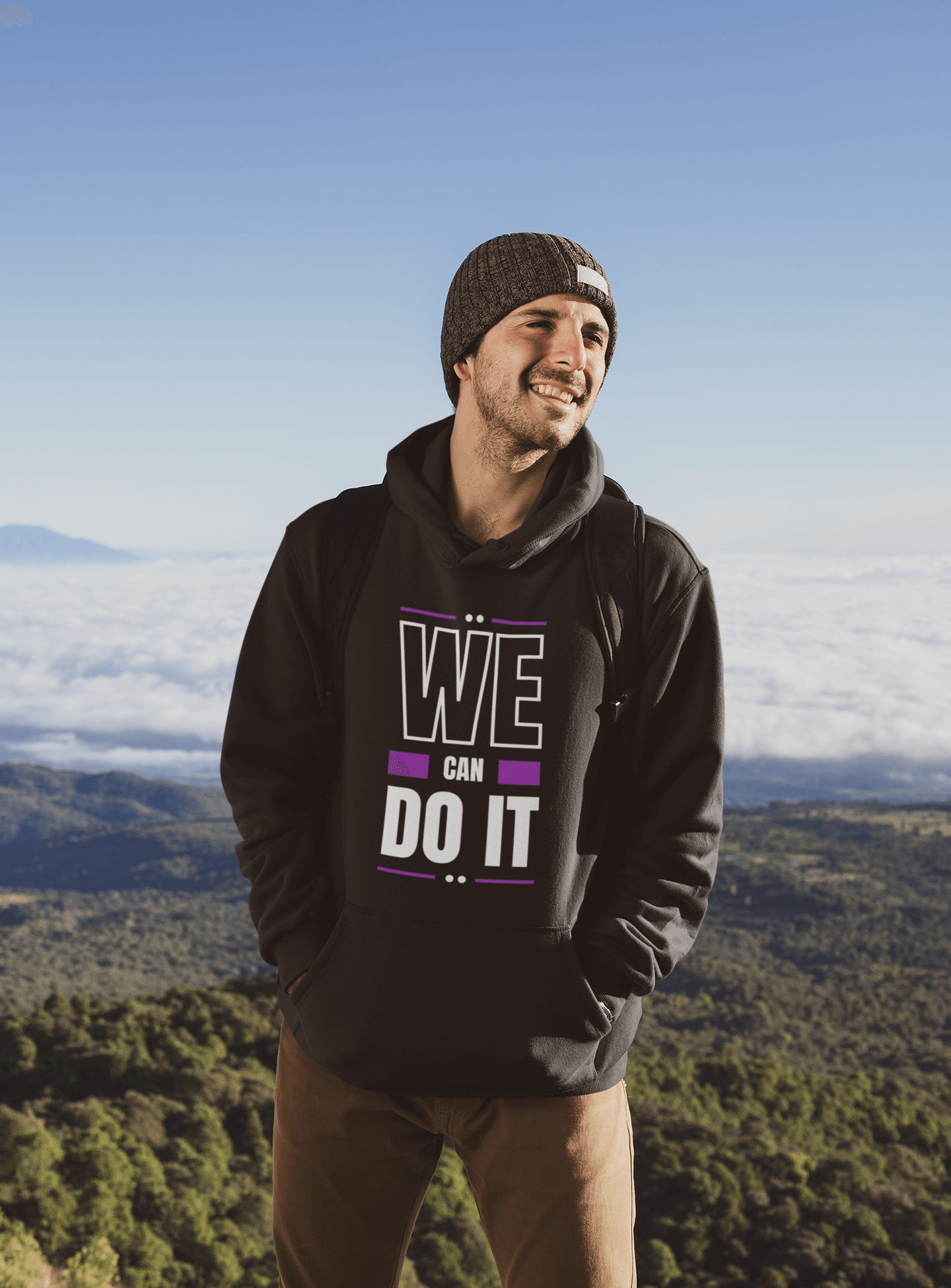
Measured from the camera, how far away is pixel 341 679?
2.93 m

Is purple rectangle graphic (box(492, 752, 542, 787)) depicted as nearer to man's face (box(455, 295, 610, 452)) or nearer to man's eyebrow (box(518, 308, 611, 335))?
man's face (box(455, 295, 610, 452))

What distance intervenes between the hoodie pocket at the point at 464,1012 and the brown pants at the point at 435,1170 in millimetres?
161

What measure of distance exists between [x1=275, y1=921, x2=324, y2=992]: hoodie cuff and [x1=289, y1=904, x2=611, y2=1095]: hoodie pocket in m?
0.17

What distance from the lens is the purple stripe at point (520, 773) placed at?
2.73m

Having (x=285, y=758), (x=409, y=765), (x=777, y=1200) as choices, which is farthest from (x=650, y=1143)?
(x=409, y=765)

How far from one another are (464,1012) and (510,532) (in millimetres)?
1318

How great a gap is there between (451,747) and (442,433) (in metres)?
1.00

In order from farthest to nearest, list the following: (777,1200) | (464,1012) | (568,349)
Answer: (777,1200) → (568,349) → (464,1012)

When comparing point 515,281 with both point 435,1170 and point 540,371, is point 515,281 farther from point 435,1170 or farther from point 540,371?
point 435,1170

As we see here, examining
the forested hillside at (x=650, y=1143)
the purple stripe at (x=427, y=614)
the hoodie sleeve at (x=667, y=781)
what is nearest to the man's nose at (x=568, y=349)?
the hoodie sleeve at (x=667, y=781)

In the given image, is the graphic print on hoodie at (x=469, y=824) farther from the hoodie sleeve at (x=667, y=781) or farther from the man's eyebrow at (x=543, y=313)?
the man's eyebrow at (x=543, y=313)

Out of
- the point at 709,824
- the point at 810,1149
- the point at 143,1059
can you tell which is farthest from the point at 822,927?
the point at 709,824

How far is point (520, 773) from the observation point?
8.95 feet

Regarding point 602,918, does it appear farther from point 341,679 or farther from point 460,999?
point 341,679
